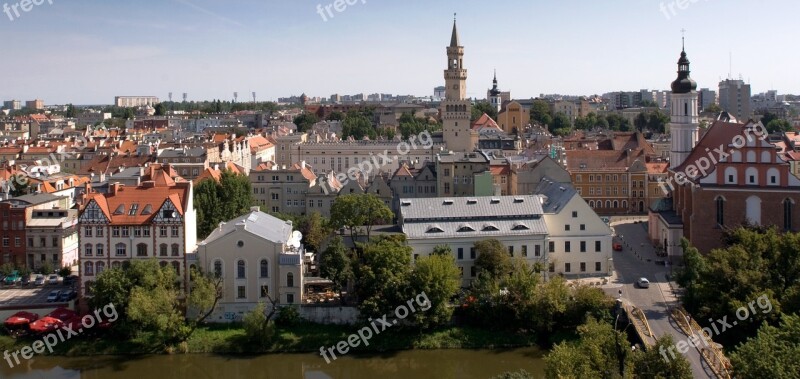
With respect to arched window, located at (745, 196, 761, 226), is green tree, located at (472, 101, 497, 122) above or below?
above

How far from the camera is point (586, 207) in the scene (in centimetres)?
3234

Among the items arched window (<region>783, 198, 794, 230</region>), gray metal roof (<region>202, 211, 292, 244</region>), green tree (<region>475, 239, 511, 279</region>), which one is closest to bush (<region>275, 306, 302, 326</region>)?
gray metal roof (<region>202, 211, 292, 244</region>)

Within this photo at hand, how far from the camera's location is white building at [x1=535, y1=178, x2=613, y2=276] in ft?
106

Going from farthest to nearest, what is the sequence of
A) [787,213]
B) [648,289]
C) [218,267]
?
[787,213], [648,289], [218,267]

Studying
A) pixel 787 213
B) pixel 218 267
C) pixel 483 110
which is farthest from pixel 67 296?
pixel 483 110

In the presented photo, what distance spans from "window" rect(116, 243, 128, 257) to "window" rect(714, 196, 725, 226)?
920 inches

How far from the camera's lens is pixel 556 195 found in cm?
3409

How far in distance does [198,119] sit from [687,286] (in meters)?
89.0

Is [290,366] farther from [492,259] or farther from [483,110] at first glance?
[483,110]

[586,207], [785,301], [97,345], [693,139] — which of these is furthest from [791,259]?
[97,345]

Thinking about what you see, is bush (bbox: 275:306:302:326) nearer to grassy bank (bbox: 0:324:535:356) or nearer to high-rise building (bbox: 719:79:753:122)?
grassy bank (bbox: 0:324:535:356)

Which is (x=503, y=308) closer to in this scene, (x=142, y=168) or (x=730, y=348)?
(x=730, y=348)

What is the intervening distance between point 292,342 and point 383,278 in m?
3.59

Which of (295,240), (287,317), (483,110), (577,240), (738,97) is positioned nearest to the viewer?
(287,317)
